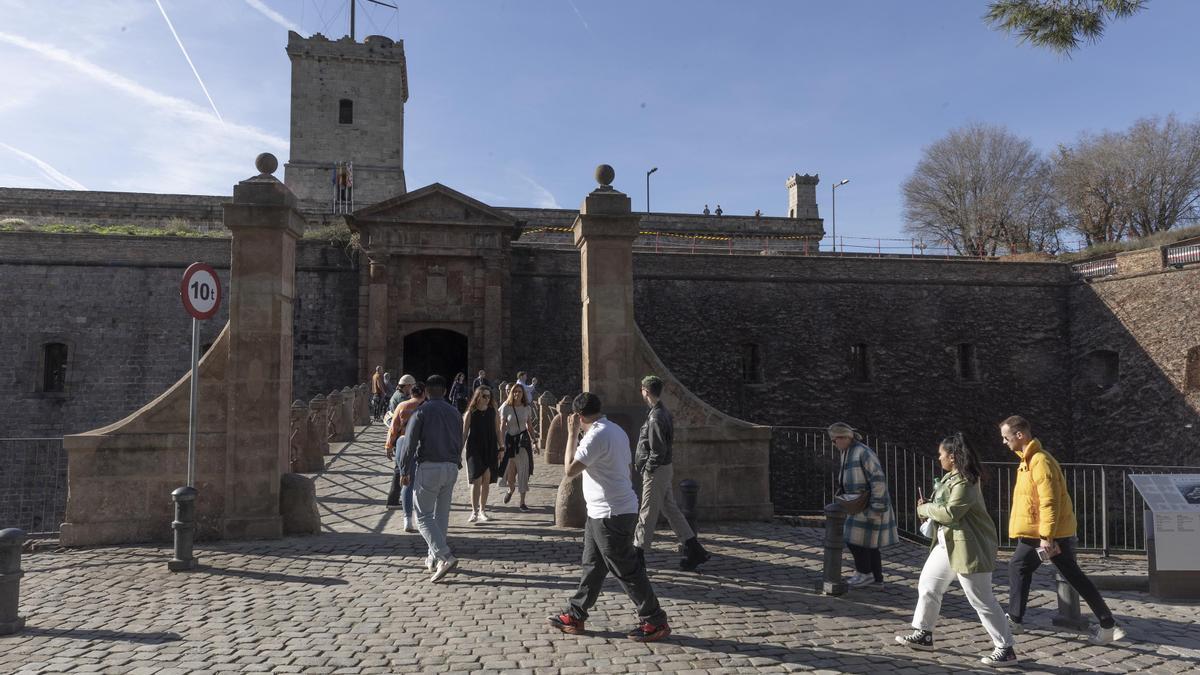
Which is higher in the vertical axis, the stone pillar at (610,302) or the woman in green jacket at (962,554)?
the stone pillar at (610,302)

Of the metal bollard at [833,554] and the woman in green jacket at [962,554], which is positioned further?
the metal bollard at [833,554]

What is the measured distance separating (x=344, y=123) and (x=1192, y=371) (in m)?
33.7

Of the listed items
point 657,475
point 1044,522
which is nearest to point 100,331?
point 657,475

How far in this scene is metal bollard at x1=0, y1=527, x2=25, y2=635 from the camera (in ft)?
17.1

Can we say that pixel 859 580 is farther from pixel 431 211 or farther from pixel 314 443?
pixel 431 211

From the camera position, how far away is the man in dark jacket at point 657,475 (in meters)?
6.58

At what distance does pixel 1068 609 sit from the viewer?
219 inches

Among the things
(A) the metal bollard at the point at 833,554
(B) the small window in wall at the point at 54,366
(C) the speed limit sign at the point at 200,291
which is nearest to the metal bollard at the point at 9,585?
(C) the speed limit sign at the point at 200,291

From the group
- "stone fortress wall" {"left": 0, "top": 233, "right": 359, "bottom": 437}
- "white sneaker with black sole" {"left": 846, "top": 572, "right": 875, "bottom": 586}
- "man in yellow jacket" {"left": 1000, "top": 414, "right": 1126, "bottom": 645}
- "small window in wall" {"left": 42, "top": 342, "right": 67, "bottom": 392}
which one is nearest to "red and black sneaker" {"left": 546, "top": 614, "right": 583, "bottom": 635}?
"white sneaker with black sole" {"left": 846, "top": 572, "right": 875, "bottom": 586}

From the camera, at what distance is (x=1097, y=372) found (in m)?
26.2

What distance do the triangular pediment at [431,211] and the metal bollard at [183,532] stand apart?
654 inches

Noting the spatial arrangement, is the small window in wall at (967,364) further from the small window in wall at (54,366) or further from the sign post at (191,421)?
the small window in wall at (54,366)

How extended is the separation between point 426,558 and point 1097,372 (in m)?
26.8

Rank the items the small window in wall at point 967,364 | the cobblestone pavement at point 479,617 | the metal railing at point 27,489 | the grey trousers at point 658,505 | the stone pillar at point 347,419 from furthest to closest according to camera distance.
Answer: the small window in wall at point 967,364 < the metal railing at point 27,489 < the stone pillar at point 347,419 < the grey trousers at point 658,505 < the cobblestone pavement at point 479,617
